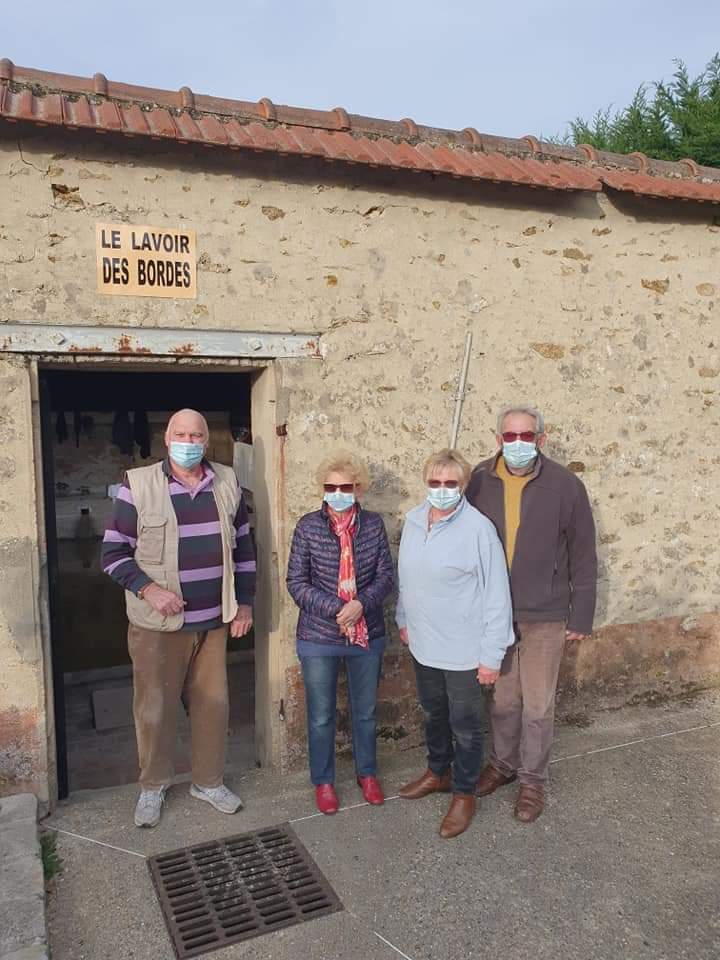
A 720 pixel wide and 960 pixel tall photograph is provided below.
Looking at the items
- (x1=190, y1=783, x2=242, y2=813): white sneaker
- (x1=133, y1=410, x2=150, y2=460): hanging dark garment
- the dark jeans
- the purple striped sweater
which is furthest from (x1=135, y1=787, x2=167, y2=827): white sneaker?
(x1=133, y1=410, x2=150, y2=460): hanging dark garment

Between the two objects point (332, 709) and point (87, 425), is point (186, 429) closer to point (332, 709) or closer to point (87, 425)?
point (332, 709)

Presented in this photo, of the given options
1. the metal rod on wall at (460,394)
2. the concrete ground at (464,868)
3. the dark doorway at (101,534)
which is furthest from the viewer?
the dark doorway at (101,534)

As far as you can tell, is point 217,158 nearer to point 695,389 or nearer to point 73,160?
point 73,160

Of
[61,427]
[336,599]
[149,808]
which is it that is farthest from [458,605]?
[61,427]

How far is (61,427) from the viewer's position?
31.2 ft

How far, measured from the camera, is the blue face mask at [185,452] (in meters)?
3.30

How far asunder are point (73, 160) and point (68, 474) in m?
7.14

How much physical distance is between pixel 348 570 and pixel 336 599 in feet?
0.49

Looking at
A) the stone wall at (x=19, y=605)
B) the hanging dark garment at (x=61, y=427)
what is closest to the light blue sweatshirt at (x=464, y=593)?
the stone wall at (x=19, y=605)

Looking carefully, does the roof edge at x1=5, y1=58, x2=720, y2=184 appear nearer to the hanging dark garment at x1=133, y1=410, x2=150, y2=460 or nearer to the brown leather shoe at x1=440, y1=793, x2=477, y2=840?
the brown leather shoe at x1=440, y1=793, x2=477, y2=840

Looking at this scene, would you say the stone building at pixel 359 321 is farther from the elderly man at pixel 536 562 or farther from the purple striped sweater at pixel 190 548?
the elderly man at pixel 536 562

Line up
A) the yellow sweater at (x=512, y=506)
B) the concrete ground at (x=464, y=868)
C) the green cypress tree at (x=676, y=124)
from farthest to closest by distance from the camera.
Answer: the green cypress tree at (x=676, y=124)
the yellow sweater at (x=512, y=506)
the concrete ground at (x=464, y=868)

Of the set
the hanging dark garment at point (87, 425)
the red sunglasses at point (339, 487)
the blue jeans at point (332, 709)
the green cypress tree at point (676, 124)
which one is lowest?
the blue jeans at point (332, 709)

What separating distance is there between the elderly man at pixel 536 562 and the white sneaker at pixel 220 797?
1.39m
